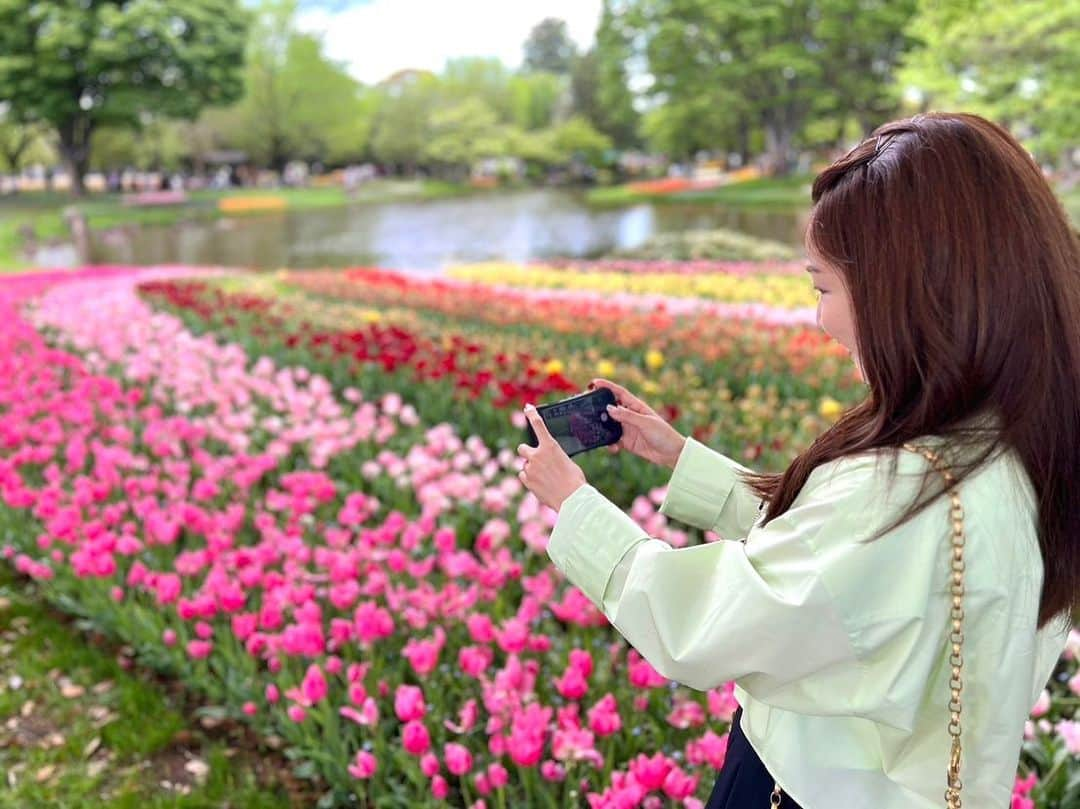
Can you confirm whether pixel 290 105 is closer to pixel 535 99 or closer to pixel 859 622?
pixel 535 99

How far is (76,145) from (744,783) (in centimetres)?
2253

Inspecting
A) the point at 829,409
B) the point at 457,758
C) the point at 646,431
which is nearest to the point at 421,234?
the point at 829,409

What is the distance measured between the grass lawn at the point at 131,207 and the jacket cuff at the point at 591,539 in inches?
638

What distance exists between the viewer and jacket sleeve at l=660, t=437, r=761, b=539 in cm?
126

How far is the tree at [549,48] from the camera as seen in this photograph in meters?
28.8

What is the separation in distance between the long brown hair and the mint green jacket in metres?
0.03

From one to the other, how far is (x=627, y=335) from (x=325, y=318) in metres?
2.06

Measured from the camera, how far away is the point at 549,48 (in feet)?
100

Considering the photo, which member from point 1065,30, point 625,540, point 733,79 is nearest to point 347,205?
point 733,79

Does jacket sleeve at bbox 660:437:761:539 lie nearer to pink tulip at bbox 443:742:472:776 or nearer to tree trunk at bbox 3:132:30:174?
pink tulip at bbox 443:742:472:776

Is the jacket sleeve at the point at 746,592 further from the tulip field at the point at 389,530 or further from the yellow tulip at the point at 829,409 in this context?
the yellow tulip at the point at 829,409

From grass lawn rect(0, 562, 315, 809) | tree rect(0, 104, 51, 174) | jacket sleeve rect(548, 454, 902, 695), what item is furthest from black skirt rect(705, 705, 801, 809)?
tree rect(0, 104, 51, 174)

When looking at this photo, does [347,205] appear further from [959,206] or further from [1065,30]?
[959,206]

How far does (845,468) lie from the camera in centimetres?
90
